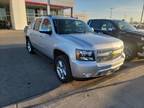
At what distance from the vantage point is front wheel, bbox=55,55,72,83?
4.30 metres

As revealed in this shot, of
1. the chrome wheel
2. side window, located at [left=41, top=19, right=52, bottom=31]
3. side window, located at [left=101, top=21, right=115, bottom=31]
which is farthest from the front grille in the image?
side window, located at [left=101, top=21, right=115, bottom=31]

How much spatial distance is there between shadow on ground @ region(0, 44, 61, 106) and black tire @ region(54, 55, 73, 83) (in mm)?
237

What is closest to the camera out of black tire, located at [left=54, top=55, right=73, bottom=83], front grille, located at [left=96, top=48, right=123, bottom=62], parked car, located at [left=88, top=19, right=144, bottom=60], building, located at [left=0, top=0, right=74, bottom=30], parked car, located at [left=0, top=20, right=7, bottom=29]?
front grille, located at [left=96, top=48, right=123, bottom=62]

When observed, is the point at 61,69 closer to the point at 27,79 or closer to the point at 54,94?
the point at 54,94

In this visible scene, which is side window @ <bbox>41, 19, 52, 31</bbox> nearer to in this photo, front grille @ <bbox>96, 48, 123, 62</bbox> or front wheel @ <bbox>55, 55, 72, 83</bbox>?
front wheel @ <bbox>55, 55, 72, 83</bbox>

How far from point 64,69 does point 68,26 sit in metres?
1.68

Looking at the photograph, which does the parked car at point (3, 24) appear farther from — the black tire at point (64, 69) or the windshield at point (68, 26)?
the black tire at point (64, 69)

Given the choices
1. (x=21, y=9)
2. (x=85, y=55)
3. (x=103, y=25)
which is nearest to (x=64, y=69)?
(x=85, y=55)

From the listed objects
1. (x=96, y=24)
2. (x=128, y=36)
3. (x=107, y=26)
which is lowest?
(x=128, y=36)

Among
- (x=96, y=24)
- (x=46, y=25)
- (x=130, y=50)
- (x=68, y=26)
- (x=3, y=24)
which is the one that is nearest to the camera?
(x=68, y=26)

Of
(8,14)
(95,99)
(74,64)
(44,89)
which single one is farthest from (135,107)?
(8,14)

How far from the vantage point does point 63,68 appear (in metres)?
4.55

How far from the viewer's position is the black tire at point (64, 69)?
4296 mm

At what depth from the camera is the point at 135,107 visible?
11.4 ft
